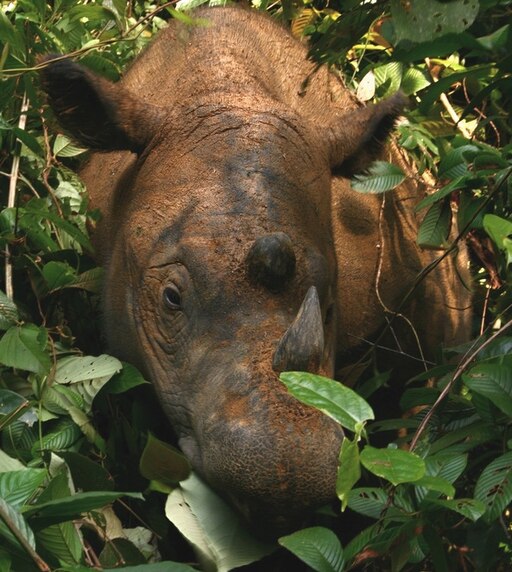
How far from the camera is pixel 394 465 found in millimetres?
2865

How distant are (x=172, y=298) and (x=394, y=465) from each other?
1.77 meters

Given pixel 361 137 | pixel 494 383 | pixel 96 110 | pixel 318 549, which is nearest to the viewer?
pixel 318 549

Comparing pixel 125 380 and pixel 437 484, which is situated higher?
pixel 437 484

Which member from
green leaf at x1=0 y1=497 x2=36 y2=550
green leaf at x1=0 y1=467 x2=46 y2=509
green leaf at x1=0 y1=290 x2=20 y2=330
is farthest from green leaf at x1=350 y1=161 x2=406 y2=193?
green leaf at x1=0 y1=497 x2=36 y2=550

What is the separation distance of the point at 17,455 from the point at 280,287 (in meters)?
1.02

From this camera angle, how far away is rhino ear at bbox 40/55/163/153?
4.65m

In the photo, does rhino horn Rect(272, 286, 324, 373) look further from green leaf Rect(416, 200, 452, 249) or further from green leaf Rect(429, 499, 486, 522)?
green leaf Rect(416, 200, 452, 249)

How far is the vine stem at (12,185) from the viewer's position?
4.73 metres

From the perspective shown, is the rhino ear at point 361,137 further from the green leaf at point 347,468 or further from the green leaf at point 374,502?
the green leaf at point 347,468

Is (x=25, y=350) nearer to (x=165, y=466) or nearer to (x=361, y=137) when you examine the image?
(x=165, y=466)

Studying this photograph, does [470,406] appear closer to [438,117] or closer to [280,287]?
[280,287]

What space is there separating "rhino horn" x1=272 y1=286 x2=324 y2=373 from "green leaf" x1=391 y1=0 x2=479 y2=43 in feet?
3.01

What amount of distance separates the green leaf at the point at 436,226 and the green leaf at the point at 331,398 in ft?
5.74

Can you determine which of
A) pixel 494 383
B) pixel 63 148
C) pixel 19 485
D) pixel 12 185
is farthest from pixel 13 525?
pixel 63 148
